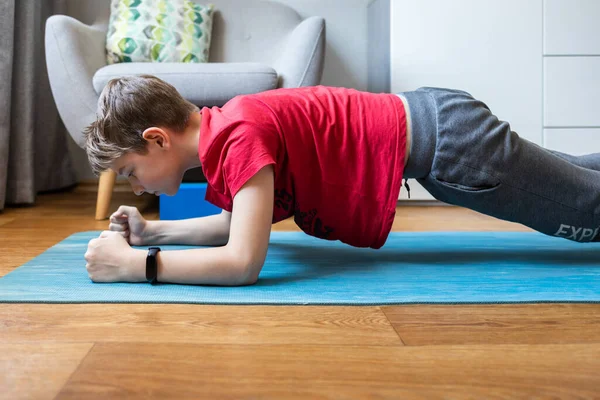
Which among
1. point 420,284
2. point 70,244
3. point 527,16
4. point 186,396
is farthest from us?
point 527,16

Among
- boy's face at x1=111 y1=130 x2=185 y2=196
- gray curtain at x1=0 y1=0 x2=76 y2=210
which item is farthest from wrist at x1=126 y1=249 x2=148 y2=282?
gray curtain at x1=0 y1=0 x2=76 y2=210

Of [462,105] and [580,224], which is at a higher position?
[462,105]

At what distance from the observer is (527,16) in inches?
86.1

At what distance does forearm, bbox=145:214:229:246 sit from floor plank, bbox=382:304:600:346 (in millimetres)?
539

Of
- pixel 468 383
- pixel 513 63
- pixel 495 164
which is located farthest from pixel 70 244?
pixel 513 63

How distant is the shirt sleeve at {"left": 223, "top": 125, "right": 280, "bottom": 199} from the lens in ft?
3.28

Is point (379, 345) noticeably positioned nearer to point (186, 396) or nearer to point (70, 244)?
point (186, 396)

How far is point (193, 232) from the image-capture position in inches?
54.6

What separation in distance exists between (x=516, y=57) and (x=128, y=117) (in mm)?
1589

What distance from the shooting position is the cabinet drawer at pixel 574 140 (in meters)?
2.20

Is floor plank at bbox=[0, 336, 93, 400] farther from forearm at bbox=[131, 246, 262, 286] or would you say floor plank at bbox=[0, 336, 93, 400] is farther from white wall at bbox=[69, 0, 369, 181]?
white wall at bbox=[69, 0, 369, 181]

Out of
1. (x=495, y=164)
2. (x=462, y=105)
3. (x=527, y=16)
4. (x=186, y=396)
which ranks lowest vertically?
(x=186, y=396)

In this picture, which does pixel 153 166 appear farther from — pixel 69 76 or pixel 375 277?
pixel 69 76

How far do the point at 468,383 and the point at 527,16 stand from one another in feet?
6.04
